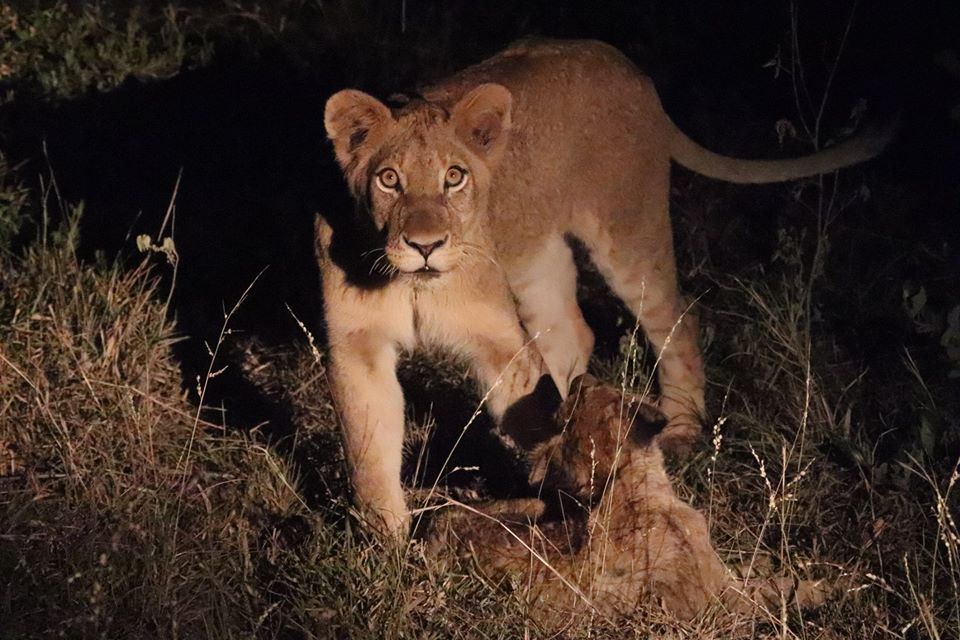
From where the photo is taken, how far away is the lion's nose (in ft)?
13.6

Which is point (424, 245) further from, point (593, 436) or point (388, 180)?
point (593, 436)

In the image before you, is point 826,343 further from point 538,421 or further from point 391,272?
point 391,272

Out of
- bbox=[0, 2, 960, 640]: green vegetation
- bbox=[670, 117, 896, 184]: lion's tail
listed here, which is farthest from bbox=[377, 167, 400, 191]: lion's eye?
bbox=[670, 117, 896, 184]: lion's tail

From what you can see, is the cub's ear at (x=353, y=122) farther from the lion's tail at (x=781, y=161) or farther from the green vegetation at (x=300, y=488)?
the lion's tail at (x=781, y=161)

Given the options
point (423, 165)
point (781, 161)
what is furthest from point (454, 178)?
point (781, 161)

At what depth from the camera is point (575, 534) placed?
13.2 feet

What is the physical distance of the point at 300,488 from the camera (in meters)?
4.85

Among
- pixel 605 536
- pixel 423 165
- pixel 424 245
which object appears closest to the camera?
pixel 605 536

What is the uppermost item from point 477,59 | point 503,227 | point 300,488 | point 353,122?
point 353,122

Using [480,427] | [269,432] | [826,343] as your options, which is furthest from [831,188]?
[269,432]

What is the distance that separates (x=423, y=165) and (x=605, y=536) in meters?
1.17

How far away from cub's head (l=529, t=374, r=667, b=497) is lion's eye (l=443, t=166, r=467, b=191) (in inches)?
25.2

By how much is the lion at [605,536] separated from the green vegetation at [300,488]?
66 millimetres

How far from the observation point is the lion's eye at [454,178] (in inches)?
173
